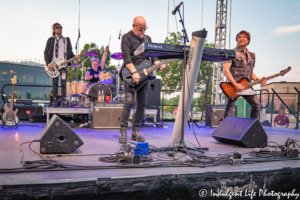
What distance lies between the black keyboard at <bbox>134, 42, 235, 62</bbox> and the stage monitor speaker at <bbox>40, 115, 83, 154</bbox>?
1.07 meters

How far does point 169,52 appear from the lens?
97.7 inches

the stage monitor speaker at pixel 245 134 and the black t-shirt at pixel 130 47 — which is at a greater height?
the black t-shirt at pixel 130 47

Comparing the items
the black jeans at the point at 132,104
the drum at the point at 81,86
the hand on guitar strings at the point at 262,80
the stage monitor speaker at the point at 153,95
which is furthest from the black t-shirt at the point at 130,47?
the drum at the point at 81,86

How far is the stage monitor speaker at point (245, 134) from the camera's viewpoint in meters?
2.94

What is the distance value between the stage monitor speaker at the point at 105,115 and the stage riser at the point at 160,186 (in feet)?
11.7

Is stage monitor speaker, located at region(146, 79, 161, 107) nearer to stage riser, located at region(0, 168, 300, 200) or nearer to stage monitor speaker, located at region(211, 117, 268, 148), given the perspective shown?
stage monitor speaker, located at region(211, 117, 268, 148)

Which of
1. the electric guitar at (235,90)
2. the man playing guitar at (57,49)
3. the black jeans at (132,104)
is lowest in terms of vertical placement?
the black jeans at (132,104)

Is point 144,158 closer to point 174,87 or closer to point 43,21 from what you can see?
point 43,21

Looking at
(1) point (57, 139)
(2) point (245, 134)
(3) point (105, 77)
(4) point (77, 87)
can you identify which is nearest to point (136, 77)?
(1) point (57, 139)

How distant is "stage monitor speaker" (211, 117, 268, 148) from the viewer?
294cm

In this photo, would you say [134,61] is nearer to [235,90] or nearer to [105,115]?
[235,90]

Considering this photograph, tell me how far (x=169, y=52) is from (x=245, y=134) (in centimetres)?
143

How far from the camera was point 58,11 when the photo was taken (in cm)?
860

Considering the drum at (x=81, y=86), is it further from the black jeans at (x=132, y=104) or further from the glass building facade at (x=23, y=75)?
the glass building facade at (x=23, y=75)
